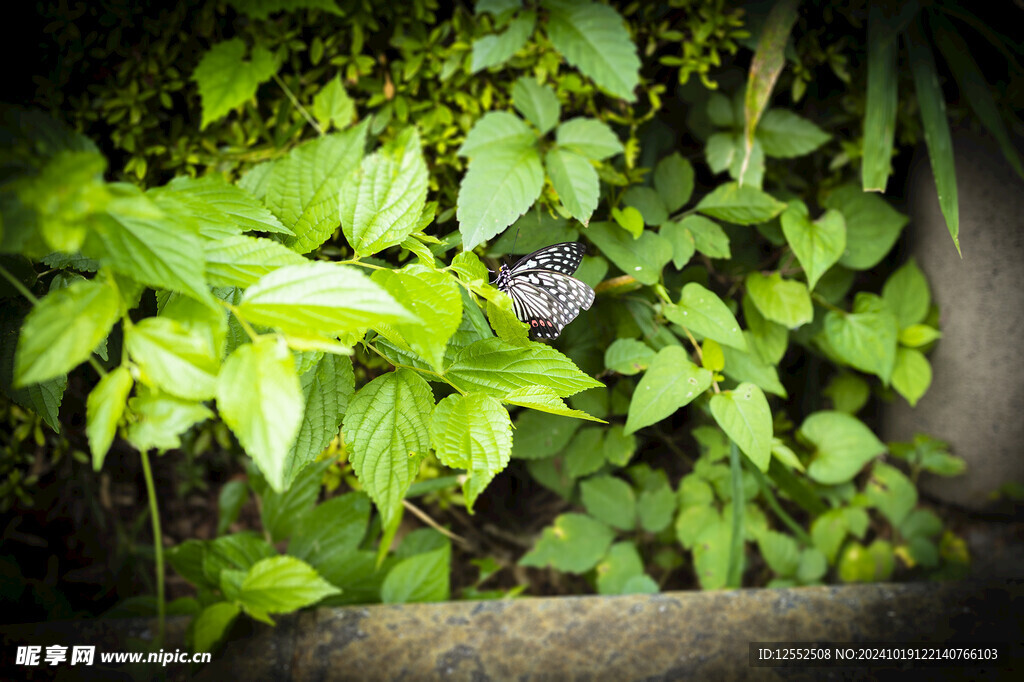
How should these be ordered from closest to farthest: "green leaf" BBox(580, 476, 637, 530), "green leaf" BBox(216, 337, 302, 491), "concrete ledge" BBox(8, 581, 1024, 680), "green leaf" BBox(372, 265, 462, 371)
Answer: "green leaf" BBox(216, 337, 302, 491), "green leaf" BBox(372, 265, 462, 371), "concrete ledge" BBox(8, 581, 1024, 680), "green leaf" BBox(580, 476, 637, 530)

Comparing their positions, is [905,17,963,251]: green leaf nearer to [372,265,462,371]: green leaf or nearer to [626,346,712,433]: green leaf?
[626,346,712,433]: green leaf

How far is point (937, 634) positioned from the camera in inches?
41.2

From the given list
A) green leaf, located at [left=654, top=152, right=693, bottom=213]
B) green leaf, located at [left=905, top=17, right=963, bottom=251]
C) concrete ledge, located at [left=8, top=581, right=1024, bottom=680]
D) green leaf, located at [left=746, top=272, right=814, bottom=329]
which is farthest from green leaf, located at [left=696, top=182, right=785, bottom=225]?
concrete ledge, located at [left=8, top=581, right=1024, bottom=680]

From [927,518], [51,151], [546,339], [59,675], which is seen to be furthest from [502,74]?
[927,518]

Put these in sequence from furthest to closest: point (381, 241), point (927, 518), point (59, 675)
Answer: point (927, 518)
point (59, 675)
point (381, 241)

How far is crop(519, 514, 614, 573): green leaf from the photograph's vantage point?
50.6 inches

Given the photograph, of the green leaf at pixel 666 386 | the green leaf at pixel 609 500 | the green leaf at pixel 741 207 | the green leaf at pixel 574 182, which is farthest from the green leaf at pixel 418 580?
the green leaf at pixel 741 207

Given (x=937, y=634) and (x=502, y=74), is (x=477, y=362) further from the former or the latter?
(x=937, y=634)

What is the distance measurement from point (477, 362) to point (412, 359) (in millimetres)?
81

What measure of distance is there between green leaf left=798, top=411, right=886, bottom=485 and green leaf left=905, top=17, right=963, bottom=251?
19.7 inches

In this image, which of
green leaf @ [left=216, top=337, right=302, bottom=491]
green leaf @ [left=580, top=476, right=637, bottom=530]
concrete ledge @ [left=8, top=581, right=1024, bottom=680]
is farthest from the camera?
green leaf @ [left=580, top=476, right=637, bottom=530]

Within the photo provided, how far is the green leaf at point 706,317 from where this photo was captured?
2.87 ft

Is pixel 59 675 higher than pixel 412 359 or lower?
lower

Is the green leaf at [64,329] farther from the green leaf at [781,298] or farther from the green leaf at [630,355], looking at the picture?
the green leaf at [781,298]
